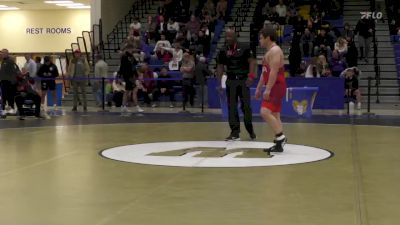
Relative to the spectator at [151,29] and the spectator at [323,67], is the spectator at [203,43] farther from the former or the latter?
the spectator at [323,67]

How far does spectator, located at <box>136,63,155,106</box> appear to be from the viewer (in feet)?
67.6

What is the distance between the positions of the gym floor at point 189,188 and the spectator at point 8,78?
→ 5.91 metres

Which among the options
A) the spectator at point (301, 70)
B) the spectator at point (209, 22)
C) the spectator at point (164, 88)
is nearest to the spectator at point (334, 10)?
the spectator at point (209, 22)

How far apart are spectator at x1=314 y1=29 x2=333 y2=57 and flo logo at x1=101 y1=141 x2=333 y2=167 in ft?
41.2

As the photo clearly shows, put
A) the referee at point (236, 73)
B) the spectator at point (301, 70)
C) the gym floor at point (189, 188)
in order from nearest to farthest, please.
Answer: the gym floor at point (189, 188)
the referee at point (236, 73)
the spectator at point (301, 70)

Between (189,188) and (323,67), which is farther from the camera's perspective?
(323,67)

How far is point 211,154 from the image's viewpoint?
826cm

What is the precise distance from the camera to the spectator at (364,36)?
22.5 metres

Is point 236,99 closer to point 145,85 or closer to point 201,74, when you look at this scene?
point 201,74

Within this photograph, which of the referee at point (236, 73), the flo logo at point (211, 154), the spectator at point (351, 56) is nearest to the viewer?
the flo logo at point (211, 154)

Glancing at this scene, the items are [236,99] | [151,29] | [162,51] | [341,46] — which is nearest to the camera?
[236,99]

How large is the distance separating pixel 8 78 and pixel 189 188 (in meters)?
11.2

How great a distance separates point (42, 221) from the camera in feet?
15.0

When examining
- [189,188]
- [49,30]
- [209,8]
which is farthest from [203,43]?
[189,188]
